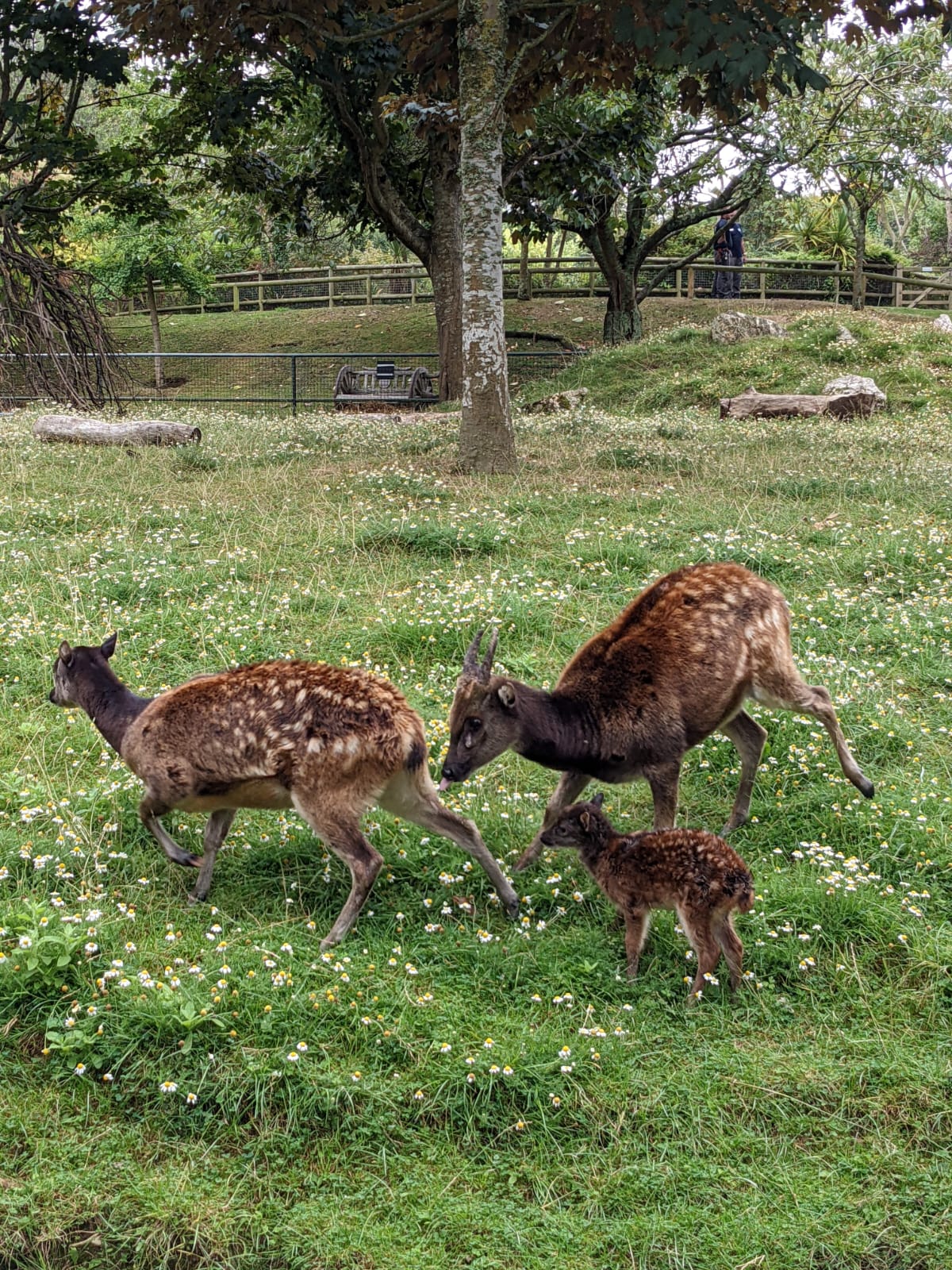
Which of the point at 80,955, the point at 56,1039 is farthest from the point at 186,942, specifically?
the point at 56,1039

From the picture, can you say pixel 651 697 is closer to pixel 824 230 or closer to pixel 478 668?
pixel 478 668

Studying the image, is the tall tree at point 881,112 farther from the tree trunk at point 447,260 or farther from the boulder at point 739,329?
the tree trunk at point 447,260

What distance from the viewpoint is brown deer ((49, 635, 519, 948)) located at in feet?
17.4

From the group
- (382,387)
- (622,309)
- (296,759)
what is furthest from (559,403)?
(296,759)

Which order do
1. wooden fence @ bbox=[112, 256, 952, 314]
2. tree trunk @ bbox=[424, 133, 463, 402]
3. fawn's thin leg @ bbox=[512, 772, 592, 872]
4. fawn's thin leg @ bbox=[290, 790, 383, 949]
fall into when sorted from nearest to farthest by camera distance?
1. fawn's thin leg @ bbox=[290, 790, 383, 949]
2. fawn's thin leg @ bbox=[512, 772, 592, 872]
3. tree trunk @ bbox=[424, 133, 463, 402]
4. wooden fence @ bbox=[112, 256, 952, 314]

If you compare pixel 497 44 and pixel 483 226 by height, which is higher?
pixel 497 44

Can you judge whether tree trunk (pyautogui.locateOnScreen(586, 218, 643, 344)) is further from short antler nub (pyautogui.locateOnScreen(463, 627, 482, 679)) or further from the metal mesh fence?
short antler nub (pyautogui.locateOnScreen(463, 627, 482, 679))

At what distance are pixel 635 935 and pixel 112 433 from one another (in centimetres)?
1252

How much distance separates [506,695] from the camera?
588 cm

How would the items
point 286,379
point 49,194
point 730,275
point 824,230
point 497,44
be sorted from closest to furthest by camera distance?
point 497,44, point 49,194, point 286,379, point 730,275, point 824,230

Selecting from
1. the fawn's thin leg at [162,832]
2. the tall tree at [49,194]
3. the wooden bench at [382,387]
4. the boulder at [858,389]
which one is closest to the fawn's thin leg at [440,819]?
the fawn's thin leg at [162,832]

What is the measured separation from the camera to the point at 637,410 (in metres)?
20.3

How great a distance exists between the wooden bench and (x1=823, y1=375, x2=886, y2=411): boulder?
7.40 meters

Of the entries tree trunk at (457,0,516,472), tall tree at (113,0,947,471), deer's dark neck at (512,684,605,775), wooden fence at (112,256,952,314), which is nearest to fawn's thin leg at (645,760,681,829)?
deer's dark neck at (512,684,605,775)
